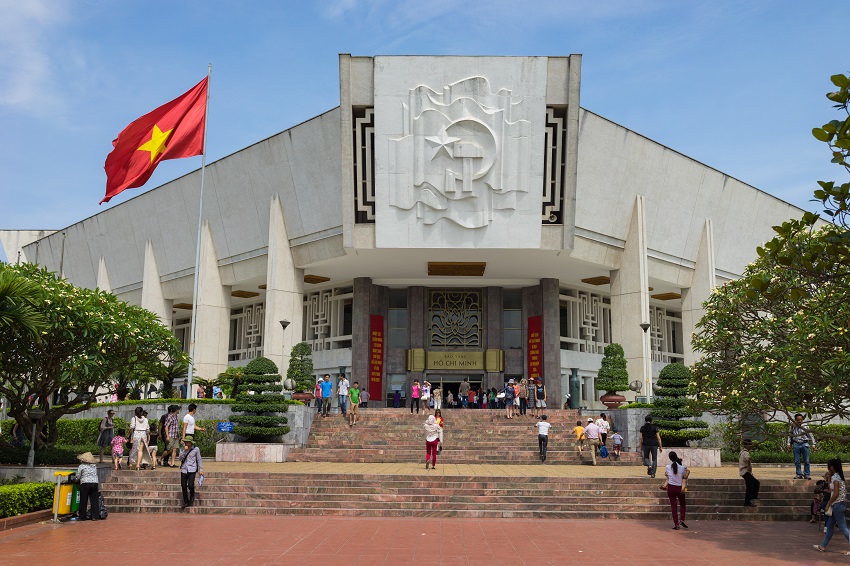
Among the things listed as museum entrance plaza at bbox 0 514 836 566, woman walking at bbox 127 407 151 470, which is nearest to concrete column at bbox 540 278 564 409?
museum entrance plaza at bbox 0 514 836 566

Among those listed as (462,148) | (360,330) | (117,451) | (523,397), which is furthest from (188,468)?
(360,330)

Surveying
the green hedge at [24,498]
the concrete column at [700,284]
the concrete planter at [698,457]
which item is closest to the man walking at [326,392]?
the concrete planter at [698,457]

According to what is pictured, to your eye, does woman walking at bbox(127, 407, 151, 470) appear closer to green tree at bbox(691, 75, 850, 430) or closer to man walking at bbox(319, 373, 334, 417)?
man walking at bbox(319, 373, 334, 417)

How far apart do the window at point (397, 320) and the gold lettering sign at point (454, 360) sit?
4.80 feet

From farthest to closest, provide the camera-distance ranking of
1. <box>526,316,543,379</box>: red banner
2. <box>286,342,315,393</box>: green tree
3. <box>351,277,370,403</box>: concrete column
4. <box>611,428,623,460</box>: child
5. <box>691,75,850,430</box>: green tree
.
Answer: <box>526,316,543,379</box>: red banner, <box>351,277,370,403</box>: concrete column, <box>286,342,315,393</box>: green tree, <box>611,428,623,460</box>: child, <box>691,75,850,430</box>: green tree

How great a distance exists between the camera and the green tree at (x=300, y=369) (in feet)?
96.4

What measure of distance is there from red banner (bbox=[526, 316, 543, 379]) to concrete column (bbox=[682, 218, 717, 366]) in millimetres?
6787

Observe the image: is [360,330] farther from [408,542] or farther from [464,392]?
[408,542]

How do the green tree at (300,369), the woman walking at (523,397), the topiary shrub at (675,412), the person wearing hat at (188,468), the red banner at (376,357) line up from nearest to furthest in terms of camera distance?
the person wearing hat at (188,468) < the topiary shrub at (675,412) < the woman walking at (523,397) < the green tree at (300,369) < the red banner at (376,357)

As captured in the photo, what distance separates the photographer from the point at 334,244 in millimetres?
32094

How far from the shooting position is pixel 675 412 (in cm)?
2291

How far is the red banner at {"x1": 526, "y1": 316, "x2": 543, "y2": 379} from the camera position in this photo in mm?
35531

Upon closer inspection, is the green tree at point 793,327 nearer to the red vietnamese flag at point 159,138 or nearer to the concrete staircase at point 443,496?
the concrete staircase at point 443,496

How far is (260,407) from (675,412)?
12312 mm
